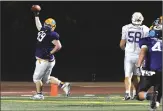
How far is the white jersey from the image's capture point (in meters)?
14.2

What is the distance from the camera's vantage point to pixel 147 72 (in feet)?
37.5

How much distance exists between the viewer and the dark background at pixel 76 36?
90.0 ft

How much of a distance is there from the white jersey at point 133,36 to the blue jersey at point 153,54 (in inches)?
109

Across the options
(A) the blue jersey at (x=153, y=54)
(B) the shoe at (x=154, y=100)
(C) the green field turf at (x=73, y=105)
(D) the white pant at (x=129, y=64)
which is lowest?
(C) the green field turf at (x=73, y=105)

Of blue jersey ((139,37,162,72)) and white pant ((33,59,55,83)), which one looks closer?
blue jersey ((139,37,162,72))

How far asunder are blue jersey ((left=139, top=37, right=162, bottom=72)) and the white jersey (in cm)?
276

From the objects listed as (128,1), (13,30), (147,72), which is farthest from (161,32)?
(13,30)

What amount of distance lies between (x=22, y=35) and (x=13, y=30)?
2.55ft

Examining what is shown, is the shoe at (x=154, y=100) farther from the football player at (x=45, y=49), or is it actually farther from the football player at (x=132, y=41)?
the football player at (x=45, y=49)

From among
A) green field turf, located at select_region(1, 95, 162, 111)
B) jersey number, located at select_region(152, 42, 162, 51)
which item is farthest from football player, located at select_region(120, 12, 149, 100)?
jersey number, located at select_region(152, 42, 162, 51)

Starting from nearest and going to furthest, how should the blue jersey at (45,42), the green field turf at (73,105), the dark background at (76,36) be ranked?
the green field turf at (73,105)
the blue jersey at (45,42)
the dark background at (76,36)

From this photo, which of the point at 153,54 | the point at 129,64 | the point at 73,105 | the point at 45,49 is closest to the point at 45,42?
the point at 45,49

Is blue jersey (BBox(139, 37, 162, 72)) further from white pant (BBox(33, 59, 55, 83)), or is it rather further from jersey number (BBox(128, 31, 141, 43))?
white pant (BBox(33, 59, 55, 83))

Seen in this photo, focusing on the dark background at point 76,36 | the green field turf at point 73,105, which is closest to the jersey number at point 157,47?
the green field turf at point 73,105
